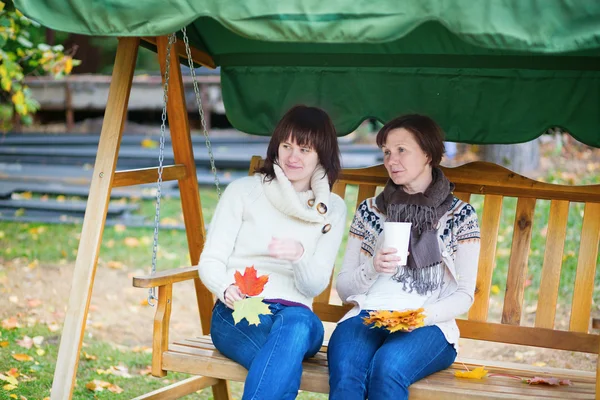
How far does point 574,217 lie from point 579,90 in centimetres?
440

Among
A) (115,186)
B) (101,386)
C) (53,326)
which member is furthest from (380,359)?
(53,326)

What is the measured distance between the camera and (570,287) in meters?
6.70

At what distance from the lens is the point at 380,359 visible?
3.08m

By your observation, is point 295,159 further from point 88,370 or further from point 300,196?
point 88,370

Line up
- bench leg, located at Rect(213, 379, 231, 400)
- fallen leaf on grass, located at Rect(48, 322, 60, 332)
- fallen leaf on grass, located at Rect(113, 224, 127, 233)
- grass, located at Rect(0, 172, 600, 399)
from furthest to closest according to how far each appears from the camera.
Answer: fallen leaf on grass, located at Rect(113, 224, 127, 233) < fallen leaf on grass, located at Rect(48, 322, 60, 332) < grass, located at Rect(0, 172, 600, 399) < bench leg, located at Rect(213, 379, 231, 400)

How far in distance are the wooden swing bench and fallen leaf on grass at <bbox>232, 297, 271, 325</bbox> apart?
231 mm

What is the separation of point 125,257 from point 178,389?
417 centimetres

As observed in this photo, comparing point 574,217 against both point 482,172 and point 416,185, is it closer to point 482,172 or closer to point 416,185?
point 482,172

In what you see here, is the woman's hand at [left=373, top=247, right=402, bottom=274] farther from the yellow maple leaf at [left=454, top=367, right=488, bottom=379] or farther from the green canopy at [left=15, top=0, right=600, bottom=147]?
the green canopy at [left=15, top=0, right=600, bottom=147]

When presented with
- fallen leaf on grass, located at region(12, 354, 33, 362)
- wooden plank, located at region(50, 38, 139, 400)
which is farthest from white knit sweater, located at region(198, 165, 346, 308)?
fallen leaf on grass, located at region(12, 354, 33, 362)

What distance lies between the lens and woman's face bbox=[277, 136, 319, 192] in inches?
138

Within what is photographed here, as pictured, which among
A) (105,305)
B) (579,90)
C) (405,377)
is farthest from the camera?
(105,305)

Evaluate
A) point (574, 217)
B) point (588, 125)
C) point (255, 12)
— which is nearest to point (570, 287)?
point (574, 217)

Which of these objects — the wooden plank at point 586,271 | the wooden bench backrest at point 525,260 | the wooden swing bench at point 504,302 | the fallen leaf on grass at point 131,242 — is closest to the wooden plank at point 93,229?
the wooden swing bench at point 504,302
